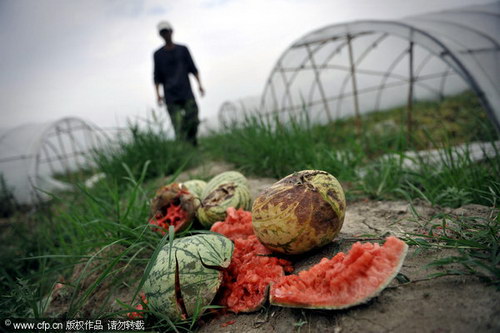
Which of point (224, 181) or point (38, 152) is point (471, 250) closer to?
point (224, 181)

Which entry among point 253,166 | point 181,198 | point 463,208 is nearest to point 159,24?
point 253,166

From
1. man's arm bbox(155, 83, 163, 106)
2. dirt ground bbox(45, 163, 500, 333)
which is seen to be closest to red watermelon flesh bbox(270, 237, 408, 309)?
dirt ground bbox(45, 163, 500, 333)

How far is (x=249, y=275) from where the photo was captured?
1510 millimetres

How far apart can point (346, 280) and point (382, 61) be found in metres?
11.4

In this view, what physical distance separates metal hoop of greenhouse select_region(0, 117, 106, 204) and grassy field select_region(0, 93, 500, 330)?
3.97m

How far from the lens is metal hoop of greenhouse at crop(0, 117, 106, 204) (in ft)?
30.0

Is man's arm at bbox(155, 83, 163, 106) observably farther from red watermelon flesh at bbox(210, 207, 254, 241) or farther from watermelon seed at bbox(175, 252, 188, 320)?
watermelon seed at bbox(175, 252, 188, 320)

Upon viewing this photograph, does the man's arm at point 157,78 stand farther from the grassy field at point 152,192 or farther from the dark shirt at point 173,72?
the grassy field at point 152,192

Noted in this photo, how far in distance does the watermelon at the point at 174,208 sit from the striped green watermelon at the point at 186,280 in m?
0.62

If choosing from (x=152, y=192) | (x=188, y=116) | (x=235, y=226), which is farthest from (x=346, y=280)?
(x=188, y=116)

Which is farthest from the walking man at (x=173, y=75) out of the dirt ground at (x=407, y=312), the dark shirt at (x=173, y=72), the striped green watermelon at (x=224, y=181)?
the dirt ground at (x=407, y=312)

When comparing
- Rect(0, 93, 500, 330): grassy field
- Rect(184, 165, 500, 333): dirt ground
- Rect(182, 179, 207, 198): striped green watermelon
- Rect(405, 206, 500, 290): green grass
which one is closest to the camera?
Rect(184, 165, 500, 333): dirt ground

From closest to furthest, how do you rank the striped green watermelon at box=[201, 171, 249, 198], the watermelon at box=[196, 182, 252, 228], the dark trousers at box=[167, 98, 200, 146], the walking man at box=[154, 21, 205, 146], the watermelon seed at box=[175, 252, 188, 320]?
1. the watermelon seed at box=[175, 252, 188, 320]
2. the watermelon at box=[196, 182, 252, 228]
3. the striped green watermelon at box=[201, 171, 249, 198]
4. the dark trousers at box=[167, 98, 200, 146]
5. the walking man at box=[154, 21, 205, 146]

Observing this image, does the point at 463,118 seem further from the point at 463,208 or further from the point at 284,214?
the point at 284,214
